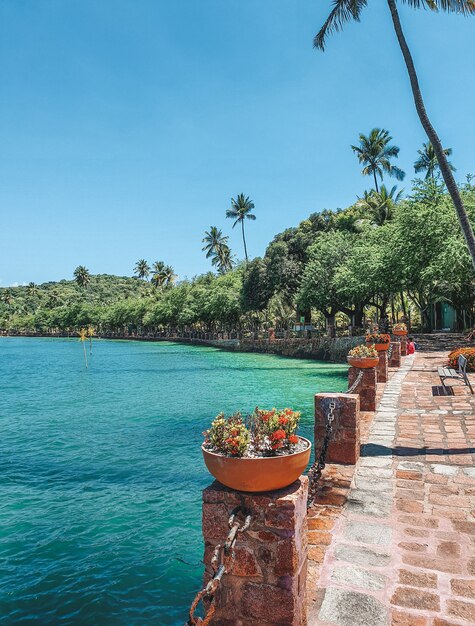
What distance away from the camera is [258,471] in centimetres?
291

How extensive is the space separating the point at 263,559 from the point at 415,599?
1.51m

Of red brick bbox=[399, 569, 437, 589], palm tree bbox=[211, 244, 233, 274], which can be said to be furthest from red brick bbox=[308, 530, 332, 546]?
palm tree bbox=[211, 244, 233, 274]

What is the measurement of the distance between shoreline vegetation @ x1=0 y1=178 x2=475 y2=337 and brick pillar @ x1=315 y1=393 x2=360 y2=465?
19.8m

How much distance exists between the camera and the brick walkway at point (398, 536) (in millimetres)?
3451

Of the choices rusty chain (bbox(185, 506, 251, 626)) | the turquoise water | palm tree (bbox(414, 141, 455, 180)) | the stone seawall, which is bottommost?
the turquoise water

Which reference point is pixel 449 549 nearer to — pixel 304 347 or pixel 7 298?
pixel 304 347

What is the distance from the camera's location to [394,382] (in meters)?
14.8

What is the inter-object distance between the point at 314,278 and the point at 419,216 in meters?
12.4

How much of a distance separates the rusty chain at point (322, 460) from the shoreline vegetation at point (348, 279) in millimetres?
19980

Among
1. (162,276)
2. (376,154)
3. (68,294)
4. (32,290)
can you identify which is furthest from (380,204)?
(32,290)

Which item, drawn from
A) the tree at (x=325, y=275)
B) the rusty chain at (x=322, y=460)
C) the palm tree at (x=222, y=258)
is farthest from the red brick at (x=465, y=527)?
the palm tree at (x=222, y=258)

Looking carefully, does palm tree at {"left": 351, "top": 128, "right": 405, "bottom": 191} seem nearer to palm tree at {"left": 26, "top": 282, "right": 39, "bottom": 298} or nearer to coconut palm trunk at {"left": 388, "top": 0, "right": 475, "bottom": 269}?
coconut palm trunk at {"left": 388, "top": 0, "right": 475, "bottom": 269}

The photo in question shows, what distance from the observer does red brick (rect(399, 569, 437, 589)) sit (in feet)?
12.2

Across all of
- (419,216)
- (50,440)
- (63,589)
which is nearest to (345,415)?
(63,589)
